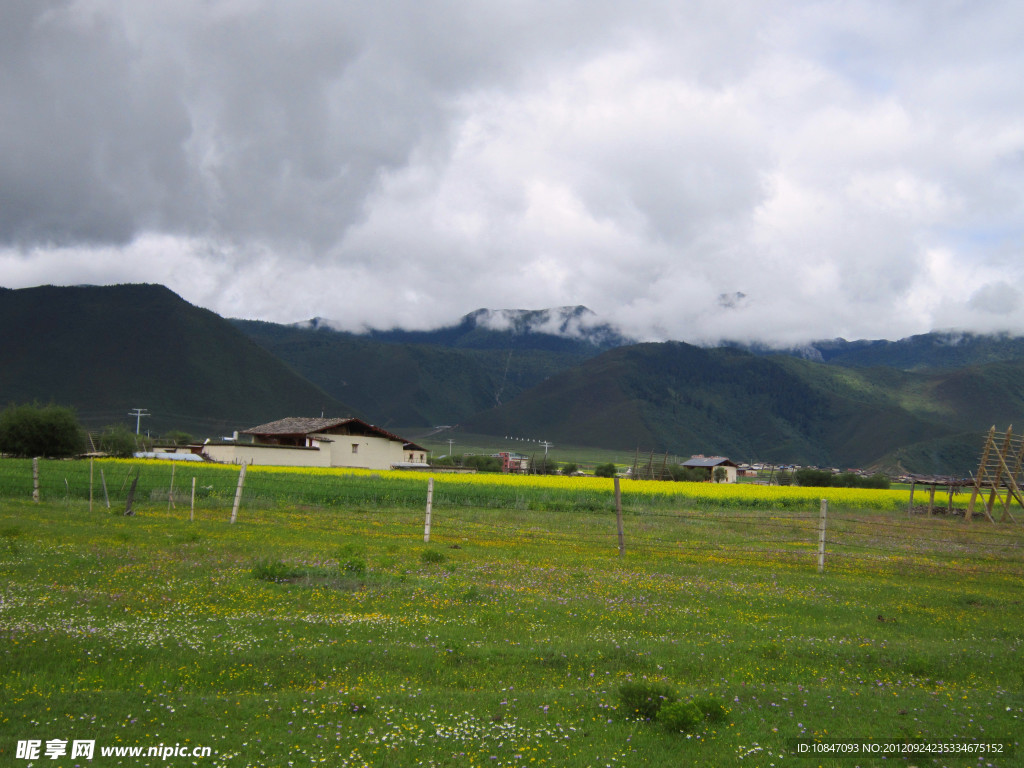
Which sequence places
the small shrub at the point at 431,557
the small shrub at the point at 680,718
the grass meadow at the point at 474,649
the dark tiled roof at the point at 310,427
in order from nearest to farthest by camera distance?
the grass meadow at the point at 474,649, the small shrub at the point at 680,718, the small shrub at the point at 431,557, the dark tiled roof at the point at 310,427

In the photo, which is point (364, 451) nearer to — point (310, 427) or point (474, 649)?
point (310, 427)

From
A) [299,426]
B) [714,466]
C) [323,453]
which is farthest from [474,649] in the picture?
[714,466]

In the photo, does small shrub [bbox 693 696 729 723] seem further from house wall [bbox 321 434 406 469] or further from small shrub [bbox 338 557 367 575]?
house wall [bbox 321 434 406 469]

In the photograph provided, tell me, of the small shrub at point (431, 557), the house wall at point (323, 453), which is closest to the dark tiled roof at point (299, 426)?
the house wall at point (323, 453)

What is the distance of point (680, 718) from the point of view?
7.11 metres

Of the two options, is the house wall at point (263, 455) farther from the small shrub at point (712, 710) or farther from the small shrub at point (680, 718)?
the small shrub at point (680, 718)

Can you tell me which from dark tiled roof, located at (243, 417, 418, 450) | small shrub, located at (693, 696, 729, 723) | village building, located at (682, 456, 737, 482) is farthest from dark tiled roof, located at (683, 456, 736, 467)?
small shrub, located at (693, 696, 729, 723)

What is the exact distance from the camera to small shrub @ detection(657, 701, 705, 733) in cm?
710

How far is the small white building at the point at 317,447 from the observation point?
2576 inches

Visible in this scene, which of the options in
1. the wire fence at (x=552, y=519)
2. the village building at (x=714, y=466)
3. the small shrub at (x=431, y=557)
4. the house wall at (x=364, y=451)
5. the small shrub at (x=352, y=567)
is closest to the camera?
the small shrub at (x=352, y=567)

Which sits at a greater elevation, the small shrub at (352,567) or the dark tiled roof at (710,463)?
the small shrub at (352,567)

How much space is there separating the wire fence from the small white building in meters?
21.1

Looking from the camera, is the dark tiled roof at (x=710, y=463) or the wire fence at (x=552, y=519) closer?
the wire fence at (x=552, y=519)

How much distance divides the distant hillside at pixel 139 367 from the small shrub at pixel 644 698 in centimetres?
15072
